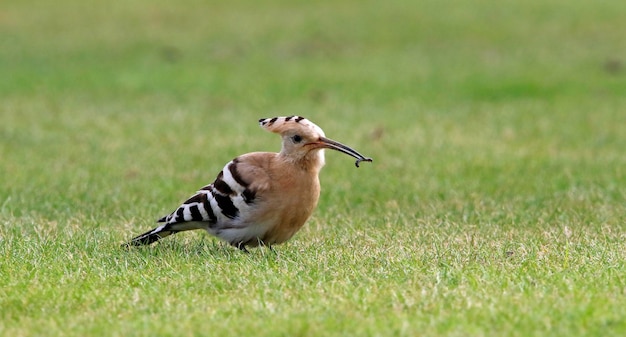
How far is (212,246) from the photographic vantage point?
7.61 meters

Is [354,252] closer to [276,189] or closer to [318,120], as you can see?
[276,189]

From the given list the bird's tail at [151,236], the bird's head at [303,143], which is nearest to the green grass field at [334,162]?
the bird's tail at [151,236]

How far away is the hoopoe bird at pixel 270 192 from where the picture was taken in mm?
6957

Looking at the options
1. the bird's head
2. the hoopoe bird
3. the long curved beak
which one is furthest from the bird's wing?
the long curved beak

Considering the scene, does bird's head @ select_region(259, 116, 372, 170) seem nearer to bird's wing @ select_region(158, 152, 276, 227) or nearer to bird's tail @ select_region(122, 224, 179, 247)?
bird's wing @ select_region(158, 152, 276, 227)

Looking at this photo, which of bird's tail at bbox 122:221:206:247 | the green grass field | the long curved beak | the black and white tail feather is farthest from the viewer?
bird's tail at bbox 122:221:206:247

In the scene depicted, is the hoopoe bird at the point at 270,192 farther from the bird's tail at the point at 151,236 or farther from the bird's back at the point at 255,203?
the bird's tail at the point at 151,236

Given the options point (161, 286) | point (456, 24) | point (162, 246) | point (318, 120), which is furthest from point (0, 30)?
point (161, 286)

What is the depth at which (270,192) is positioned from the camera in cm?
695

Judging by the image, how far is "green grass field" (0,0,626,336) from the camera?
5523mm

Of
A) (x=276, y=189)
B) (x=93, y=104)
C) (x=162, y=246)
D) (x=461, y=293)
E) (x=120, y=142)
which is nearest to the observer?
(x=461, y=293)

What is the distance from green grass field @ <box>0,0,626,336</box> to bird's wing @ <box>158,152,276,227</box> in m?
0.24

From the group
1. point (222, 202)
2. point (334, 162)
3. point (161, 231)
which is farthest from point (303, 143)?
point (334, 162)

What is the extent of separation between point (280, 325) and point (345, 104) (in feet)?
38.7
